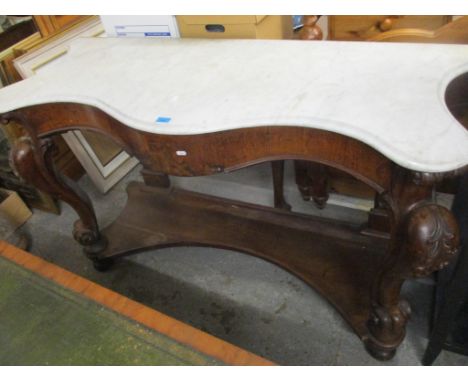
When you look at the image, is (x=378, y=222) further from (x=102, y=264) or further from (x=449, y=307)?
(x=102, y=264)

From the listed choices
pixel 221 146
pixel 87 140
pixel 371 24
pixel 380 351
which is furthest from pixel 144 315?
pixel 87 140

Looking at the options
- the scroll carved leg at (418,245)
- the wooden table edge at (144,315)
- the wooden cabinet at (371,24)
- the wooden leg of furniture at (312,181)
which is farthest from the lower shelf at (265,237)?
Answer: the wooden cabinet at (371,24)

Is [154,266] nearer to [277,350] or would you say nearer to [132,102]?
[277,350]

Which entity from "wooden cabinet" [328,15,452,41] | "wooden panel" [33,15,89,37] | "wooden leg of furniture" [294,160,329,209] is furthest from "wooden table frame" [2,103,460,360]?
"wooden panel" [33,15,89,37]

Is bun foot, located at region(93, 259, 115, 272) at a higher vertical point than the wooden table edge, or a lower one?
lower

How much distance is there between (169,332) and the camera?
781 mm

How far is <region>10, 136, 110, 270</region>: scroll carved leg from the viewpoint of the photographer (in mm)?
1069

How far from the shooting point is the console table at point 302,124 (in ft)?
2.11

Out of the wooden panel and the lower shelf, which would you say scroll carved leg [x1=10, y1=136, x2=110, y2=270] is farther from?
the wooden panel

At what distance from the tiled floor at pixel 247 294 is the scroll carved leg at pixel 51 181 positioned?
0.49 feet

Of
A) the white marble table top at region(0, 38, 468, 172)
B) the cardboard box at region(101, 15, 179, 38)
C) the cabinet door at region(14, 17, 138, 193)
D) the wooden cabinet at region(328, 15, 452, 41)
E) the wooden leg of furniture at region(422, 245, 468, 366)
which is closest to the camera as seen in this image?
the white marble table top at region(0, 38, 468, 172)

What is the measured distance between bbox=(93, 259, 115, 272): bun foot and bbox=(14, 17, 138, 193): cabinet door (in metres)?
0.46

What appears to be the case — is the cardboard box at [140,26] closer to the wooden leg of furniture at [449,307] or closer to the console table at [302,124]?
the console table at [302,124]
